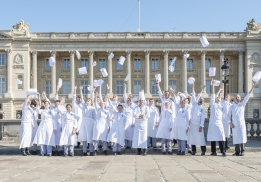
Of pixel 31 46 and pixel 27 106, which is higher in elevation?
pixel 31 46

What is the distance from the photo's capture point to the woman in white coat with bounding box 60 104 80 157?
48.8ft

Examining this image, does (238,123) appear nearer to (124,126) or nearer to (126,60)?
(124,126)

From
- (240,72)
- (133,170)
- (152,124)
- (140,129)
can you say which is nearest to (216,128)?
(140,129)

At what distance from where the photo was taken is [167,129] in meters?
15.5

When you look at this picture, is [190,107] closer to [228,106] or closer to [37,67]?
[228,106]

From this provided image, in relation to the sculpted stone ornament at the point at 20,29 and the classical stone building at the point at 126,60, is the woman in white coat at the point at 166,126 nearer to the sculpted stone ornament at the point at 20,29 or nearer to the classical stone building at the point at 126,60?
the classical stone building at the point at 126,60

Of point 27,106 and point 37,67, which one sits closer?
point 27,106

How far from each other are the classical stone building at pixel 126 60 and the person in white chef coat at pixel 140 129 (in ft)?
140

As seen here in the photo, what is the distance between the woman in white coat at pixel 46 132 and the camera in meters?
15.1

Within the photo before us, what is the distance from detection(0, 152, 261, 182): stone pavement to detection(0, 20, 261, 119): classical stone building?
4606 cm

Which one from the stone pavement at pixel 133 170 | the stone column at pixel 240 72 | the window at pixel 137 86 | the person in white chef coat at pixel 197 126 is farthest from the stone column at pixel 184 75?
the stone pavement at pixel 133 170

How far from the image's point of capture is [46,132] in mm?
15281

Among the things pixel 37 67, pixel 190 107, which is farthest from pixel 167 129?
pixel 37 67

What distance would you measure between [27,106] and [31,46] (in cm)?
4458
